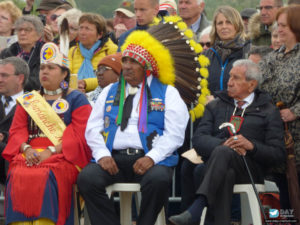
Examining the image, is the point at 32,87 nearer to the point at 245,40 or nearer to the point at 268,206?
the point at 245,40

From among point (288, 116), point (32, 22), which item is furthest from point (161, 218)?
point (32, 22)

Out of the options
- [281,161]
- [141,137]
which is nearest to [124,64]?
[141,137]

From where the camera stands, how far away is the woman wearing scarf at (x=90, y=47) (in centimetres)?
810

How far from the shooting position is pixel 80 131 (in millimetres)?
6480

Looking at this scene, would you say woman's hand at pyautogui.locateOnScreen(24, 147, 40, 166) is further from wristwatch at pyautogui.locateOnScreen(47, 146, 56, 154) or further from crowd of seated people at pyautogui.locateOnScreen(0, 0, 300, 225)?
wristwatch at pyautogui.locateOnScreen(47, 146, 56, 154)

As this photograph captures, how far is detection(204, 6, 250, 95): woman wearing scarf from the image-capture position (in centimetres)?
726

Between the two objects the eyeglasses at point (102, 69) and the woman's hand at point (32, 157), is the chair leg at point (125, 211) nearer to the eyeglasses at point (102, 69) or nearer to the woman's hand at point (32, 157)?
the woman's hand at point (32, 157)

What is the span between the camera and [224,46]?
24.1ft

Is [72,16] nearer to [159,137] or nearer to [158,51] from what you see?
[158,51]

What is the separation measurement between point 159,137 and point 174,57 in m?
0.87

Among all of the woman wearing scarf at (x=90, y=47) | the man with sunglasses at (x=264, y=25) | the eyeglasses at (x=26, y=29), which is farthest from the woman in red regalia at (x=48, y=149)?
the man with sunglasses at (x=264, y=25)

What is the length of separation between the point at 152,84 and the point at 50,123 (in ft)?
3.45

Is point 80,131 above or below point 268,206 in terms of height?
above

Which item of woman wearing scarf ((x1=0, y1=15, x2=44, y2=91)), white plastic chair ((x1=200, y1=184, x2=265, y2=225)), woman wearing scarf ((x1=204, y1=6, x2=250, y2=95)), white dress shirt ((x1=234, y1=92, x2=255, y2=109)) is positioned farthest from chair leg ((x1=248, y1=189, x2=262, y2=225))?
woman wearing scarf ((x1=0, y1=15, x2=44, y2=91))
